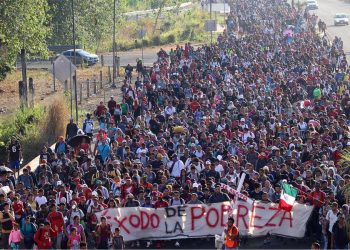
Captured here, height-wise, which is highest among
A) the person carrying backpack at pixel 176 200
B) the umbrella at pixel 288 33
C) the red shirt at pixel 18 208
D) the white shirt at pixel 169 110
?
the umbrella at pixel 288 33

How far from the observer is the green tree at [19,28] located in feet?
133

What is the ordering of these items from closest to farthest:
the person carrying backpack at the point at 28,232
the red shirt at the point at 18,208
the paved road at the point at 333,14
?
the person carrying backpack at the point at 28,232 → the red shirt at the point at 18,208 → the paved road at the point at 333,14

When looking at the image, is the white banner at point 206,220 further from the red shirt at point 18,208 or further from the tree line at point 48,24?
the tree line at point 48,24

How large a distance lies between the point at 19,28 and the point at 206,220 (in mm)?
22666

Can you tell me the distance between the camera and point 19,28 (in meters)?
40.6

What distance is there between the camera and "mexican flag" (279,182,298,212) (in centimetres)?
1961

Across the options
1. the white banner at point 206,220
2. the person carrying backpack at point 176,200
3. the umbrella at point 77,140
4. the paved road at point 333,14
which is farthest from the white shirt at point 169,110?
the paved road at point 333,14

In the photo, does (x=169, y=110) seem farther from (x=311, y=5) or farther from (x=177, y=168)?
(x=311, y=5)

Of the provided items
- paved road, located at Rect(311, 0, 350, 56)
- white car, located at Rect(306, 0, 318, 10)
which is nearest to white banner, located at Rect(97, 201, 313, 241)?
paved road, located at Rect(311, 0, 350, 56)

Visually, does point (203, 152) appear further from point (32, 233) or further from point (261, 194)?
point (32, 233)

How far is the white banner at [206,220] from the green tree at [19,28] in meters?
21.5

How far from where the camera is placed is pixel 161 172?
71.6ft

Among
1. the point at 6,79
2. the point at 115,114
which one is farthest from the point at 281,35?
the point at 115,114

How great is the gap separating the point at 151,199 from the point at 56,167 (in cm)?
390
